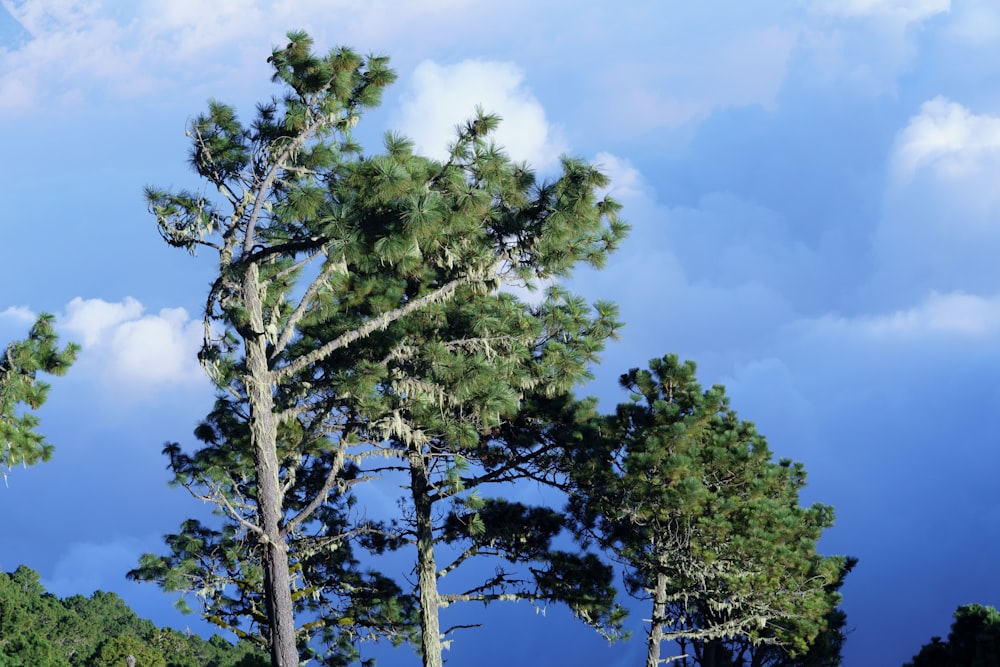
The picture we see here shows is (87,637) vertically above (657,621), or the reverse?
(87,637)

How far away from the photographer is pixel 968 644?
16609mm

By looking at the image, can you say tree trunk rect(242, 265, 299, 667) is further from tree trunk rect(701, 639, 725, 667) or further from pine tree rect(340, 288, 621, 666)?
tree trunk rect(701, 639, 725, 667)

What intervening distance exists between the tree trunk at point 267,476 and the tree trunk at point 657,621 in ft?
29.0

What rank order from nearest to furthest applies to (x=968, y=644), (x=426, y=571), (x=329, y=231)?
(x=329, y=231) → (x=968, y=644) → (x=426, y=571)

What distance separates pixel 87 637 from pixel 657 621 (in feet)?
140

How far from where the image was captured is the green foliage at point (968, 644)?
1570cm

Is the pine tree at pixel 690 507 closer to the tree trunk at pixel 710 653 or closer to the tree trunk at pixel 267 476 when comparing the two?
the tree trunk at pixel 710 653

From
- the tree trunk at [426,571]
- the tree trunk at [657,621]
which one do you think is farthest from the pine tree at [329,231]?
the tree trunk at [657,621]

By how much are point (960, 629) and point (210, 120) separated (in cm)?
1430

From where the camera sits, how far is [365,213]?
11461mm

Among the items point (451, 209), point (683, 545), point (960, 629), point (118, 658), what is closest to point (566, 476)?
point (683, 545)

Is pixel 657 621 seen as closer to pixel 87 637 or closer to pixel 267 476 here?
pixel 267 476

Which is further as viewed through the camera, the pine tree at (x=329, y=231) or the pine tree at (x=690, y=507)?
the pine tree at (x=690, y=507)

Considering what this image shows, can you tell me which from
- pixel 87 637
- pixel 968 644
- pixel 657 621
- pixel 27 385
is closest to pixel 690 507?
pixel 657 621
